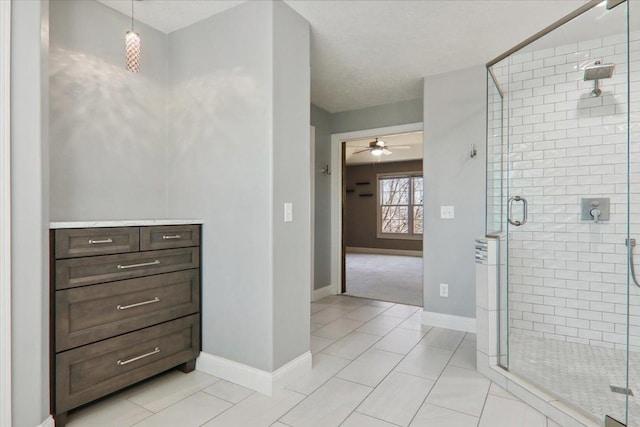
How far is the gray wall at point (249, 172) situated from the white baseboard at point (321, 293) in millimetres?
2014

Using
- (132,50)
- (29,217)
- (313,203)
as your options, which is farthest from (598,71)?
(29,217)

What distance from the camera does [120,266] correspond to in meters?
1.95

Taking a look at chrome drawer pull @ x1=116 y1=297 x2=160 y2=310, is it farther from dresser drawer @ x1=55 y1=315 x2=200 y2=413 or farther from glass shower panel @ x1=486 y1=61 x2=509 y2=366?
glass shower panel @ x1=486 y1=61 x2=509 y2=366

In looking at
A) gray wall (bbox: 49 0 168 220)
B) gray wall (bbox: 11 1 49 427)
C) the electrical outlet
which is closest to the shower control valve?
the electrical outlet

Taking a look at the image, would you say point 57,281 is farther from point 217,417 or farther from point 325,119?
point 325,119

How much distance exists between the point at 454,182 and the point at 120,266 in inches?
117

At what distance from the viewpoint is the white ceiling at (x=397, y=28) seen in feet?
7.45

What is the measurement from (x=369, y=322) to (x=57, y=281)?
273 cm

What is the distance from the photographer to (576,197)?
8.71 ft

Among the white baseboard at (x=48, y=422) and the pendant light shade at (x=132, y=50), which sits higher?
the pendant light shade at (x=132, y=50)

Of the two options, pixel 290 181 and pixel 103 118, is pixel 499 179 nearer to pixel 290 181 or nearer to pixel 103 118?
pixel 290 181

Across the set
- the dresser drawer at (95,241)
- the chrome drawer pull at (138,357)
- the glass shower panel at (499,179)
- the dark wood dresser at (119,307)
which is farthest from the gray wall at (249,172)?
the glass shower panel at (499,179)

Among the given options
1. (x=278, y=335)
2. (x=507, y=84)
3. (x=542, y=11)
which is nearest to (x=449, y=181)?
(x=507, y=84)

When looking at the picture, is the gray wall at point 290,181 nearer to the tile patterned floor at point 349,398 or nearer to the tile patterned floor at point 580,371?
the tile patterned floor at point 349,398
